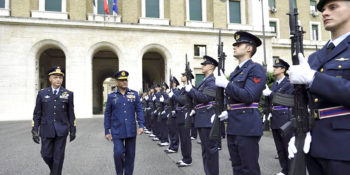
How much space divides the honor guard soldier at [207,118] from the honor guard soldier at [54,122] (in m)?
2.41

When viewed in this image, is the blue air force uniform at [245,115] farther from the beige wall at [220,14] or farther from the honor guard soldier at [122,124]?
the beige wall at [220,14]

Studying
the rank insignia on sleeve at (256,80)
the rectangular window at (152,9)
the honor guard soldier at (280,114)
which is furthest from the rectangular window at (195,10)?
the rank insignia on sleeve at (256,80)

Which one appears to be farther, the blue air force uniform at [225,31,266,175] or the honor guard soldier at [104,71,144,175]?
the honor guard soldier at [104,71,144,175]

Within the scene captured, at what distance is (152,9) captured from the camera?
961 inches

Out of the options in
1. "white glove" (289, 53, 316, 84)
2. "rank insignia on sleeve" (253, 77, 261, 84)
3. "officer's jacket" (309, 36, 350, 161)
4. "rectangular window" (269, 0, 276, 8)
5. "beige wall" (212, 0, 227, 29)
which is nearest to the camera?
"officer's jacket" (309, 36, 350, 161)

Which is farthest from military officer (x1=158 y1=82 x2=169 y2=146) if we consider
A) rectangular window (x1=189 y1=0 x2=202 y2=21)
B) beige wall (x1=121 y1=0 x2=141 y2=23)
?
rectangular window (x1=189 y1=0 x2=202 y2=21)

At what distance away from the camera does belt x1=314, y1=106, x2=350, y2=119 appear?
182 centimetres

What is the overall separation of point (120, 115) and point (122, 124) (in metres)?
0.18

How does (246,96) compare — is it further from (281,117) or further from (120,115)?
(281,117)

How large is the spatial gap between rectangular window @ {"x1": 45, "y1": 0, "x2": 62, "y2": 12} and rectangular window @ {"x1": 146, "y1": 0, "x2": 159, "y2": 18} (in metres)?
7.55

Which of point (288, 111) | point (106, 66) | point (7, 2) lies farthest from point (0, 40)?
point (288, 111)

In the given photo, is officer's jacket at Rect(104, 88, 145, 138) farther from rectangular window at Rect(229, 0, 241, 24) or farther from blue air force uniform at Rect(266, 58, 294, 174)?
rectangular window at Rect(229, 0, 241, 24)

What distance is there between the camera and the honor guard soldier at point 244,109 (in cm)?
317

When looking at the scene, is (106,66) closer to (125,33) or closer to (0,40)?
(125,33)
